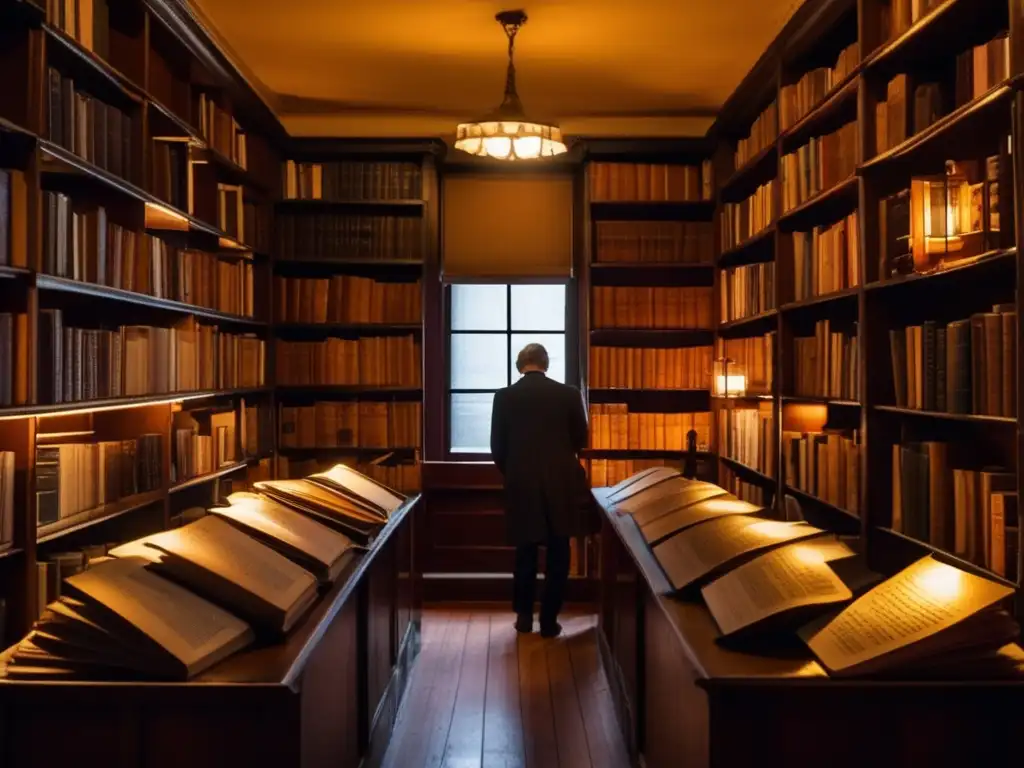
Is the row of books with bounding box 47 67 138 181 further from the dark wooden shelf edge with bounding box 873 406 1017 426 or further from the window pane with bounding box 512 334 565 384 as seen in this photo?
the window pane with bounding box 512 334 565 384

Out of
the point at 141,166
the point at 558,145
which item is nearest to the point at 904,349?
the point at 558,145

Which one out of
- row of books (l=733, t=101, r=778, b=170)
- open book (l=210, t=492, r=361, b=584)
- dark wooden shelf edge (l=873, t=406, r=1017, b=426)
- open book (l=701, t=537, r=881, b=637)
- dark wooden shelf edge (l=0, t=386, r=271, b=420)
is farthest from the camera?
row of books (l=733, t=101, r=778, b=170)

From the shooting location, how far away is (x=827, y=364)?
12.7 feet

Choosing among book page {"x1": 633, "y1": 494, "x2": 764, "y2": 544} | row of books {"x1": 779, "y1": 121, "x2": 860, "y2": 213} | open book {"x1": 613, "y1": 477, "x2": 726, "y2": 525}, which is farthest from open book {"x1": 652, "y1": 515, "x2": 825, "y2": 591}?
row of books {"x1": 779, "y1": 121, "x2": 860, "y2": 213}

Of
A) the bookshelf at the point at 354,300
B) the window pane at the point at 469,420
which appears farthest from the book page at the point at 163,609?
the window pane at the point at 469,420

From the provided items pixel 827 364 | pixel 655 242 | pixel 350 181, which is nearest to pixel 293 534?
pixel 827 364

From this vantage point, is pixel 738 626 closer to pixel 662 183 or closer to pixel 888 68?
pixel 888 68

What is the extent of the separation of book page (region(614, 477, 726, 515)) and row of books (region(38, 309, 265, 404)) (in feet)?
6.19

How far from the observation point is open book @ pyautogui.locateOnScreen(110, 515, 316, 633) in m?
1.98

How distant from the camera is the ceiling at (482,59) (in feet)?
14.0

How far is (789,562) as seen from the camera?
2.17 meters

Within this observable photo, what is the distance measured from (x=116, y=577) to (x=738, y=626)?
1233mm

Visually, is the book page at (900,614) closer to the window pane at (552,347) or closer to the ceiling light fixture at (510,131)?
the ceiling light fixture at (510,131)

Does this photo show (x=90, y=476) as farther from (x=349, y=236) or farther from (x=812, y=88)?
(x=812, y=88)
